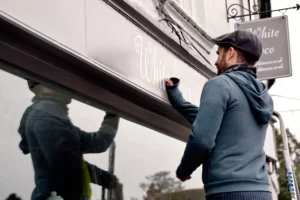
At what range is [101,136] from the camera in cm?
407

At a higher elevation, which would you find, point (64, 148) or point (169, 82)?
point (169, 82)

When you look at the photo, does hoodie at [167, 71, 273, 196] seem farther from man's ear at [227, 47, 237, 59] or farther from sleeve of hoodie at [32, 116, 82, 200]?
sleeve of hoodie at [32, 116, 82, 200]

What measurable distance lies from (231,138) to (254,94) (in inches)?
11.5

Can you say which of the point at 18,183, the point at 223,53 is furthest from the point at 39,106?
the point at 223,53

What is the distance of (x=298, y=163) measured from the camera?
105 ft

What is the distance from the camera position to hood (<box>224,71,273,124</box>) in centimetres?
320

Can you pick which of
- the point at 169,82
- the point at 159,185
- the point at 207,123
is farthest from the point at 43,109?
the point at 159,185

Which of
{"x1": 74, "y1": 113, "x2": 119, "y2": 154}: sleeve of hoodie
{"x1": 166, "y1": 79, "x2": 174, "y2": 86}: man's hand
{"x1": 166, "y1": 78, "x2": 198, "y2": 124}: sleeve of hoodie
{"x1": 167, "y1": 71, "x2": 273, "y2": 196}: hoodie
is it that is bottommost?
{"x1": 167, "y1": 71, "x2": 273, "y2": 196}: hoodie

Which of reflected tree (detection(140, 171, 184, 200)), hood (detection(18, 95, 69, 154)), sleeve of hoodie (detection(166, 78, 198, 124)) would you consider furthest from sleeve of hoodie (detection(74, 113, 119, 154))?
reflected tree (detection(140, 171, 184, 200))

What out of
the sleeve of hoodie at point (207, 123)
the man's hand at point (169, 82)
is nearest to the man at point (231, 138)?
the sleeve of hoodie at point (207, 123)

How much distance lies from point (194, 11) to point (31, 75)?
398 cm

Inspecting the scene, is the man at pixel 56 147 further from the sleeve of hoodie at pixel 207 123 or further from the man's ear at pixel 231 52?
the man's ear at pixel 231 52

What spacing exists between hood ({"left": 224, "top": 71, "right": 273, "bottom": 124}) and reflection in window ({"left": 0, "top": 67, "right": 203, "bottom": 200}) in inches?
40.5

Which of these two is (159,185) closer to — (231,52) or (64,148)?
(64,148)
